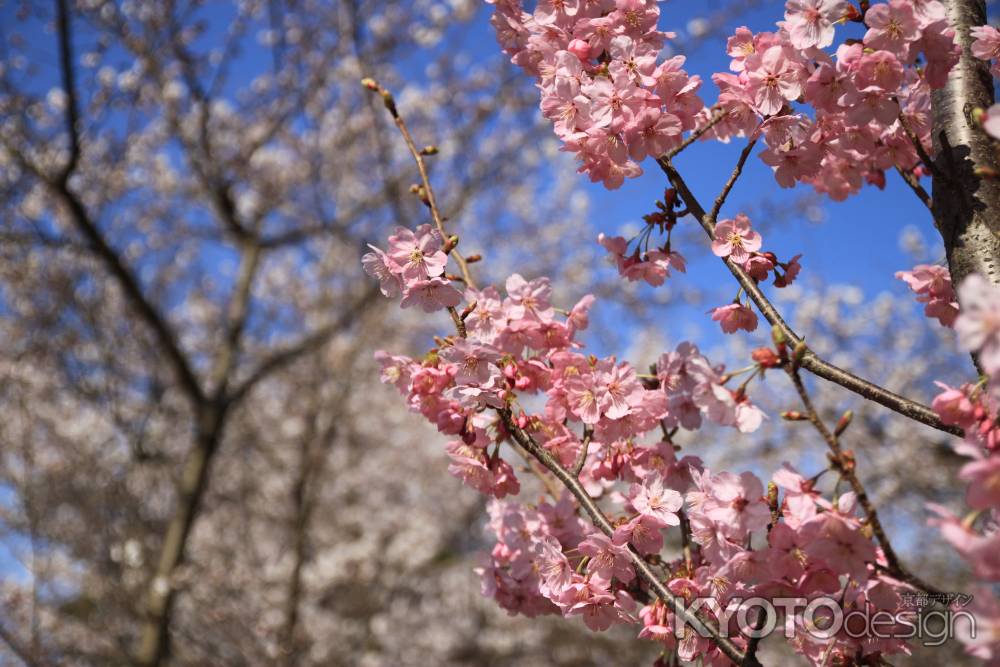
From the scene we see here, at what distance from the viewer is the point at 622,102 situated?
1.35 metres

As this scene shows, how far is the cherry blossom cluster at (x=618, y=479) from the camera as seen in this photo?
1.15 metres

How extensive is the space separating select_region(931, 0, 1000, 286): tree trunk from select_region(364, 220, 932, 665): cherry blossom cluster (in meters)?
0.36

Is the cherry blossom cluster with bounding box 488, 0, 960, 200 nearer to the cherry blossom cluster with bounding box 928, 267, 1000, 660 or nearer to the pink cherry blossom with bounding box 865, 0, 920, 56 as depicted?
the pink cherry blossom with bounding box 865, 0, 920, 56

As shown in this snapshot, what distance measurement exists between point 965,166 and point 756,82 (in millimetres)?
432

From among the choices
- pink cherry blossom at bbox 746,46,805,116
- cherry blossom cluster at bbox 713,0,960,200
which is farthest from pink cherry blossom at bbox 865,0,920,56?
pink cherry blossom at bbox 746,46,805,116

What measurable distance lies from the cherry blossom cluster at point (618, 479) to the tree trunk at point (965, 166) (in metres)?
0.36

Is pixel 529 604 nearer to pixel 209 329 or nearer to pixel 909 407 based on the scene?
pixel 909 407

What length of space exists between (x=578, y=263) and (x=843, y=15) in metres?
8.15

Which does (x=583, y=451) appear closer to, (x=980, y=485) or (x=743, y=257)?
(x=743, y=257)

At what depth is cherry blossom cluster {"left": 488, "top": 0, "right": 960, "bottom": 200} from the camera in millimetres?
1260

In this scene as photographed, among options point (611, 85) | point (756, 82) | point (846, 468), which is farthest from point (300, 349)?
point (846, 468)

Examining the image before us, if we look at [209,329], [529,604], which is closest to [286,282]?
[209,329]

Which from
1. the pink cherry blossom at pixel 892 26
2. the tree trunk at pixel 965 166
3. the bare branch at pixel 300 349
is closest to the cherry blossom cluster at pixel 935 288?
the tree trunk at pixel 965 166

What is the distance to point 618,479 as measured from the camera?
57.9 inches
